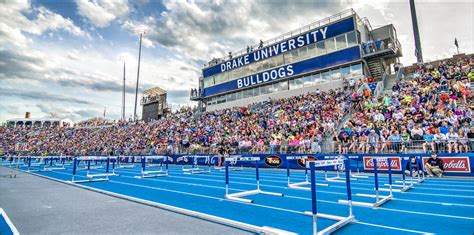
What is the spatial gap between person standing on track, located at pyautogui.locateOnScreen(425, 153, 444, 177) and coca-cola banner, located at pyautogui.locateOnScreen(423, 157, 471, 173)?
0.18 m

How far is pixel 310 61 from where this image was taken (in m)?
26.6

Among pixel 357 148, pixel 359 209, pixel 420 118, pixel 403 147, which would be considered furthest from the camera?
pixel 357 148

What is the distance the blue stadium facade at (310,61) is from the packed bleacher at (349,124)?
9.49 ft

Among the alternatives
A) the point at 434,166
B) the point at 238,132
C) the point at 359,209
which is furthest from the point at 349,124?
the point at 359,209

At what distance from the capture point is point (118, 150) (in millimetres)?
32438

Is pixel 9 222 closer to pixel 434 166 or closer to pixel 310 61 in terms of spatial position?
pixel 434 166

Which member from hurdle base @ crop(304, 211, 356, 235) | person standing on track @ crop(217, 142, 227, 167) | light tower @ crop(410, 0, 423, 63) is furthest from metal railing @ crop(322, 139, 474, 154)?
light tower @ crop(410, 0, 423, 63)

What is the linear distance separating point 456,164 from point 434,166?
767mm

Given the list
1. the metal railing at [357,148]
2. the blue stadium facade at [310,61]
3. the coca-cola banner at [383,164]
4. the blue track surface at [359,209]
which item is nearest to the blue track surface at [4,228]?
the blue track surface at [359,209]

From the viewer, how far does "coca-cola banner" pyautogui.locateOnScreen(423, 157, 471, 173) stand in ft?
34.6

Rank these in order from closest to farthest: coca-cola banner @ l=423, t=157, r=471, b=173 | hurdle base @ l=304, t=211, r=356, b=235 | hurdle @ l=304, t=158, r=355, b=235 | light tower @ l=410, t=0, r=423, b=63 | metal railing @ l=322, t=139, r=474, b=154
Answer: hurdle @ l=304, t=158, r=355, b=235 < hurdle base @ l=304, t=211, r=356, b=235 < coca-cola banner @ l=423, t=157, r=471, b=173 < metal railing @ l=322, t=139, r=474, b=154 < light tower @ l=410, t=0, r=423, b=63

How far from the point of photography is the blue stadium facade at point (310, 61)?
2369cm

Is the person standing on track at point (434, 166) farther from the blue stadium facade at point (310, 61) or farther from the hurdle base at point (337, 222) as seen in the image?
the blue stadium facade at point (310, 61)

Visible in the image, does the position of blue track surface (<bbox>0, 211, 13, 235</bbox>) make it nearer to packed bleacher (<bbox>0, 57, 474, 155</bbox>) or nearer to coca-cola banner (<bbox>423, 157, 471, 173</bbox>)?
packed bleacher (<bbox>0, 57, 474, 155</bbox>)
